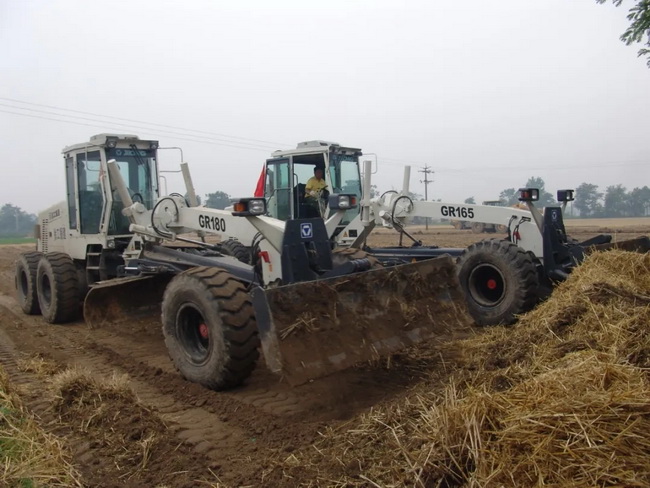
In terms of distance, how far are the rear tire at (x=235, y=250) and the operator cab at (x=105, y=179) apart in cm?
204

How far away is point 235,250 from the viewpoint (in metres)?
7.44

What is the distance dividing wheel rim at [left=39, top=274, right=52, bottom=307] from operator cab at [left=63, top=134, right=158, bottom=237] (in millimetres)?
929

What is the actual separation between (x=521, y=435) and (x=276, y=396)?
263 centimetres

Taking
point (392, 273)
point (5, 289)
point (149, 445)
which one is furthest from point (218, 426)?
point (5, 289)

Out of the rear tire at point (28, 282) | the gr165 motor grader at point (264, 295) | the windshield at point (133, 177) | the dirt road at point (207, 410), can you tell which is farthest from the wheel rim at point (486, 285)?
the rear tire at point (28, 282)

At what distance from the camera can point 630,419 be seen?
276 cm

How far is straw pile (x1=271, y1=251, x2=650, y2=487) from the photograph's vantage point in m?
2.61

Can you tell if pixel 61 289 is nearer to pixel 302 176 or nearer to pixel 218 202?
pixel 302 176

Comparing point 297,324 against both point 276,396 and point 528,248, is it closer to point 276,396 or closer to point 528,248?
point 276,396

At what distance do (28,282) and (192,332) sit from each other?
5399 millimetres

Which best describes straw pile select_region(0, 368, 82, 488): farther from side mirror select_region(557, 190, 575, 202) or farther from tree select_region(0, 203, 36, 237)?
tree select_region(0, 203, 36, 237)

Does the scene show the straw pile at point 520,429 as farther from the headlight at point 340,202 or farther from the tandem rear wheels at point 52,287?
the tandem rear wheels at point 52,287

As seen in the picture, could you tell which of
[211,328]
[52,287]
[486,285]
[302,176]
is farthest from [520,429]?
[52,287]

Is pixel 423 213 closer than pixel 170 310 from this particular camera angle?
No
